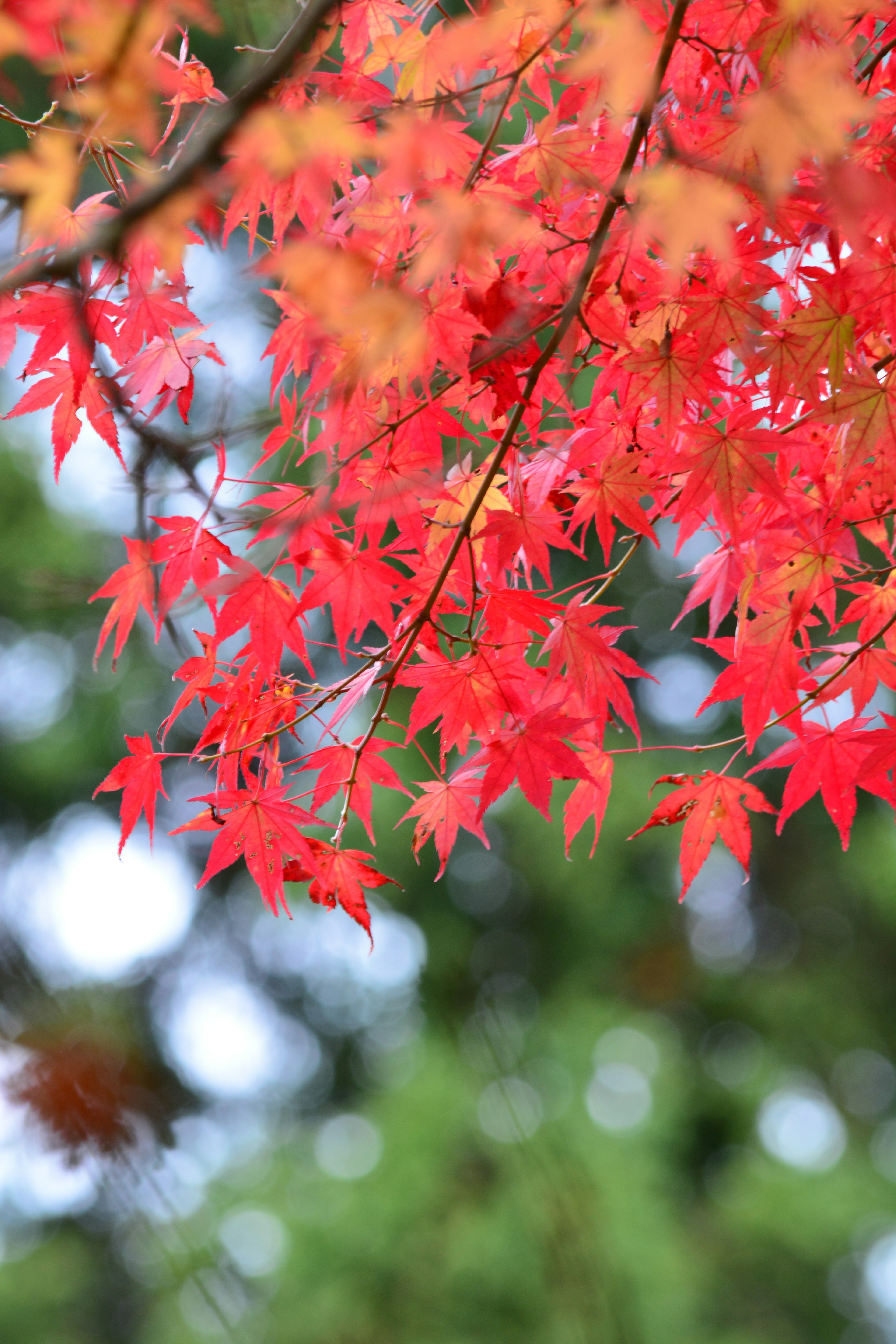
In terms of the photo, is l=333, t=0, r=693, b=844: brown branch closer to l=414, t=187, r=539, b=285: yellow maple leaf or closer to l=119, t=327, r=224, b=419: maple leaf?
l=414, t=187, r=539, b=285: yellow maple leaf

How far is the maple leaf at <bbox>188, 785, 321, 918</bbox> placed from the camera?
2.78ft

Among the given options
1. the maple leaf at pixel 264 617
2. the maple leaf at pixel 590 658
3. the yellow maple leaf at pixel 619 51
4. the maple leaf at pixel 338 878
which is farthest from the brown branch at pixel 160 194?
the maple leaf at pixel 338 878

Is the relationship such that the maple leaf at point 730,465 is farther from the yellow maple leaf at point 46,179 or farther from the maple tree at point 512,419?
the yellow maple leaf at point 46,179

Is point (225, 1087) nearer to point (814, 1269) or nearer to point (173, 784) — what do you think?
point (173, 784)

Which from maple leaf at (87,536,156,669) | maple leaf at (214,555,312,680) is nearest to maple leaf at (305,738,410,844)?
maple leaf at (214,555,312,680)

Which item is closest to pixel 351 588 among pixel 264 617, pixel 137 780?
pixel 264 617

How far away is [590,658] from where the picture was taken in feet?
2.80

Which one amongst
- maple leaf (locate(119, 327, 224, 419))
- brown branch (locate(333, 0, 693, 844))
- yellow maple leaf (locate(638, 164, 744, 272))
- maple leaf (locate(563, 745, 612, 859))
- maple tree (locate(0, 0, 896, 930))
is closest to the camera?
yellow maple leaf (locate(638, 164, 744, 272))

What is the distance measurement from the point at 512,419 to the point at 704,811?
0.45 m

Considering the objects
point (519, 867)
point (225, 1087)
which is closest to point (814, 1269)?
point (519, 867)

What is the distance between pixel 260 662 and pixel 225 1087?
5108 millimetres

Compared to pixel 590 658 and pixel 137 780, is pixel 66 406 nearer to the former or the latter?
pixel 137 780

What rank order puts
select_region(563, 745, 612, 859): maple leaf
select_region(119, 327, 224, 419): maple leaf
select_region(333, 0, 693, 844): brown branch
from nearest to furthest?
select_region(333, 0, 693, 844): brown branch, select_region(119, 327, 224, 419): maple leaf, select_region(563, 745, 612, 859): maple leaf

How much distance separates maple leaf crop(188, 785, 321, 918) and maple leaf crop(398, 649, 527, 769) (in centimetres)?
13
